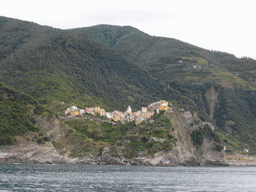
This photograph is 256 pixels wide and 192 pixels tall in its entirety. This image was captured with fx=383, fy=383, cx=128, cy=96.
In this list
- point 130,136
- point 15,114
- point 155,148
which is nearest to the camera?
point 15,114

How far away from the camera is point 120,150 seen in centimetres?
15850

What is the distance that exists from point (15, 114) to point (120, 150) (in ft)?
147

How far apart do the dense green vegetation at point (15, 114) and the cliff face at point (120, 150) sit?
3.13 metres

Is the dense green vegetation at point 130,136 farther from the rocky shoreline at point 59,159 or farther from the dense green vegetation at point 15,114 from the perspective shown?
the dense green vegetation at point 15,114

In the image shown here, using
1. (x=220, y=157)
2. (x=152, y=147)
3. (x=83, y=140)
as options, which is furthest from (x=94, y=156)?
(x=220, y=157)

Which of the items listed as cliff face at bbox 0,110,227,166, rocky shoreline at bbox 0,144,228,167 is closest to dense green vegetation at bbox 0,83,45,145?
cliff face at bbox 0,110,227,166

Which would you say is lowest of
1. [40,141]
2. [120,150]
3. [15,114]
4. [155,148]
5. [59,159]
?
[59,159]

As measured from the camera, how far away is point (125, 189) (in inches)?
2837

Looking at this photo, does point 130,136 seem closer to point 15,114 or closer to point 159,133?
point 159,133

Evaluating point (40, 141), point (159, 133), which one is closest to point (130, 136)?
point (159, 133)

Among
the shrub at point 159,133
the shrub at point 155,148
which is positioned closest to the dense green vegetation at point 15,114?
the shrub at point 155,148

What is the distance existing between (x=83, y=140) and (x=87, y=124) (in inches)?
1085

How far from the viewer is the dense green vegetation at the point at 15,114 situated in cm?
13290

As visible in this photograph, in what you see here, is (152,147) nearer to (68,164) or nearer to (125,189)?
(68,164)
